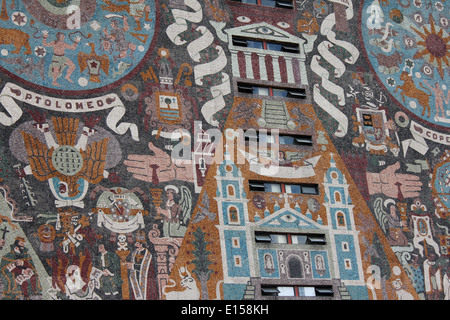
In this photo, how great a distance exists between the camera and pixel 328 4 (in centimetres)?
2325

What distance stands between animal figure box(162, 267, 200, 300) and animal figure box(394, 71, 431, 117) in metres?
7.42

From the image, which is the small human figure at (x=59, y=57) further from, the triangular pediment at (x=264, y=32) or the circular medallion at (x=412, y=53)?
the circular medallion at (x=412, y=53)

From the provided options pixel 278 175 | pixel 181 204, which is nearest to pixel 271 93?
pixel 278 175

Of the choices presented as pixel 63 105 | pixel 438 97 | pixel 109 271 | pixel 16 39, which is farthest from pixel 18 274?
pixel 438 97

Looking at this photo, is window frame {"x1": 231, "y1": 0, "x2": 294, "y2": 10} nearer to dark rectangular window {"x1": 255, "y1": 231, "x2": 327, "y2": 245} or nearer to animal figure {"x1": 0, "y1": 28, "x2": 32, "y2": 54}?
animal figure {"x1": 0, "y1": 28, "x2": 32, "y2": 54}

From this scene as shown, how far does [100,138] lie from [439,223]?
7945mm

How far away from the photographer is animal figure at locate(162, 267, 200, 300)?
18875 mm

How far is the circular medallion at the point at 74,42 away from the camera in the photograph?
66.0 ft

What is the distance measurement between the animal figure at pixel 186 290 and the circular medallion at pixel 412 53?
7152mm

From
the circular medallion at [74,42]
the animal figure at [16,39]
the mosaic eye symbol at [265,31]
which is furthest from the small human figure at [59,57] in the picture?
the mosaic eye symbol at [265,31]

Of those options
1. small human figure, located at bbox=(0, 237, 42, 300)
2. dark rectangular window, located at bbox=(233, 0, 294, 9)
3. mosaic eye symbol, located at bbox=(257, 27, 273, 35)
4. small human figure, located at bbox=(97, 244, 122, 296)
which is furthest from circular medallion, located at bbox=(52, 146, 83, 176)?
dark rectangular window, located at bbox=(233, 0, 294, 9)

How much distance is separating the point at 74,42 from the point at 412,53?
27.8ft

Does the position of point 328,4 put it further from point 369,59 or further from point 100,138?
point 100,138

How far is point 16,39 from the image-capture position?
20297mm
